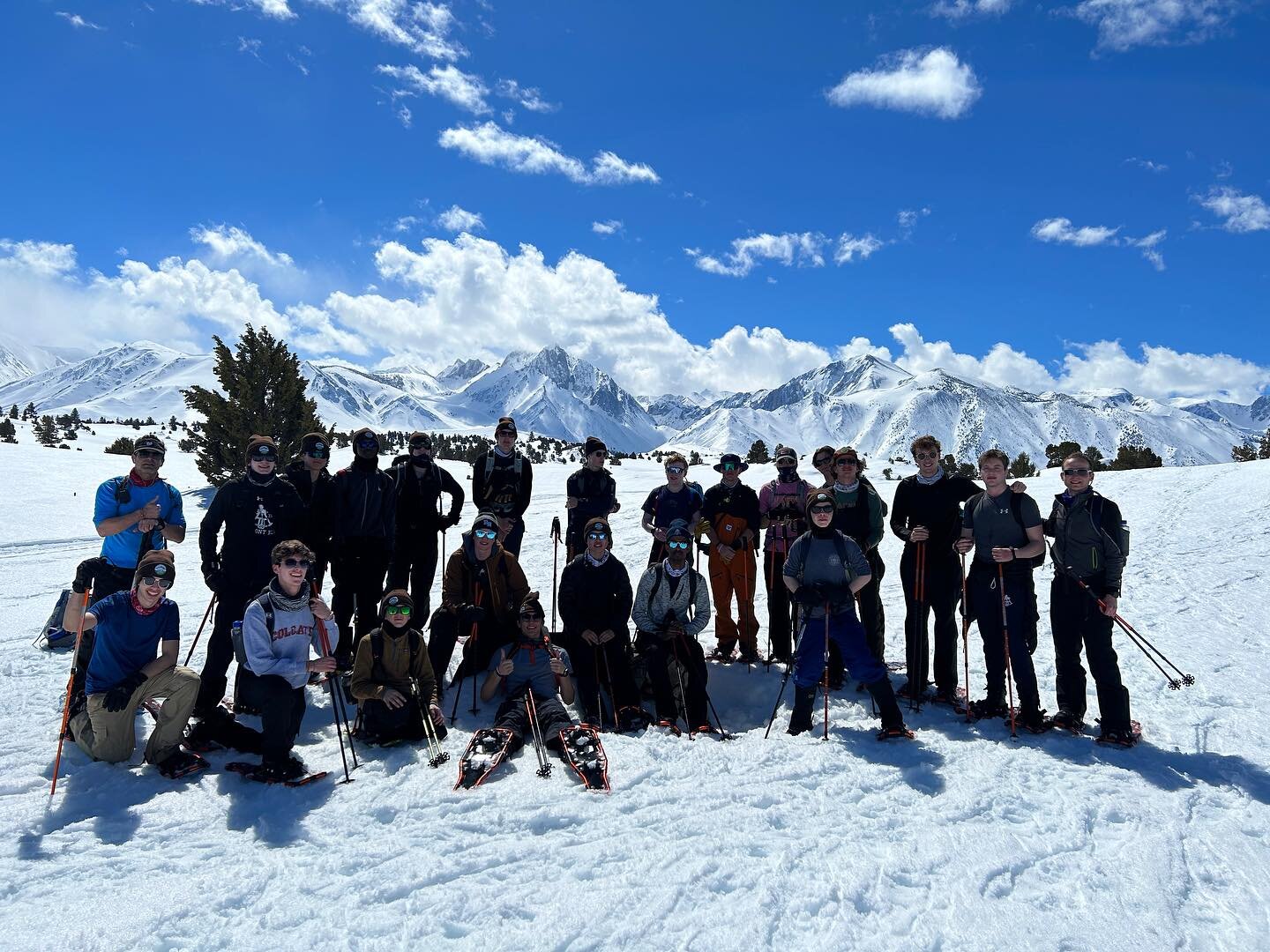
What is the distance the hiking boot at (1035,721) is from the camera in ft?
20.8

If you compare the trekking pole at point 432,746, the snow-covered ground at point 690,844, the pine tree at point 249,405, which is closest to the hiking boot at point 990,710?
the snow-covered ground at point 690,844

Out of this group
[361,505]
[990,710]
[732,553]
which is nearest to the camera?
[990,710]

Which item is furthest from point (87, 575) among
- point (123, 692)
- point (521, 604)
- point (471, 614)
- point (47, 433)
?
point (47, 433)

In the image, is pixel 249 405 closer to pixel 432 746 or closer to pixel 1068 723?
pixel 432 746

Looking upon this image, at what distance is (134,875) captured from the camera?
3.99 m

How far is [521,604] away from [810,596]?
3.12 m

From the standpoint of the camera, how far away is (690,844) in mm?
4391

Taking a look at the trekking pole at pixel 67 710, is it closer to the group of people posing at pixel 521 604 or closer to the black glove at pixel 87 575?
the group of people posing at pixel 521 604

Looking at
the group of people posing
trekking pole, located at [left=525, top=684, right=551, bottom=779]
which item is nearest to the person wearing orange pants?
the group of people posing

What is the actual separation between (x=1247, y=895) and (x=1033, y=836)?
3.48ft

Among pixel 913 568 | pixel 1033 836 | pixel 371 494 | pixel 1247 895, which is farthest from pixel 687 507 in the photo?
pixel 1247 895

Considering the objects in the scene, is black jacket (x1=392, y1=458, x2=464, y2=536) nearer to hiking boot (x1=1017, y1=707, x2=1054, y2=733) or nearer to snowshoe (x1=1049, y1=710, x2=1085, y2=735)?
hiking boot (x1=1017, y1=707, x2=1054, y2=733)

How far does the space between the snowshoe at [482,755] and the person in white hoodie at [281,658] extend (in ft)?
4.19

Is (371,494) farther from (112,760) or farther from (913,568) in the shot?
(913,568)
